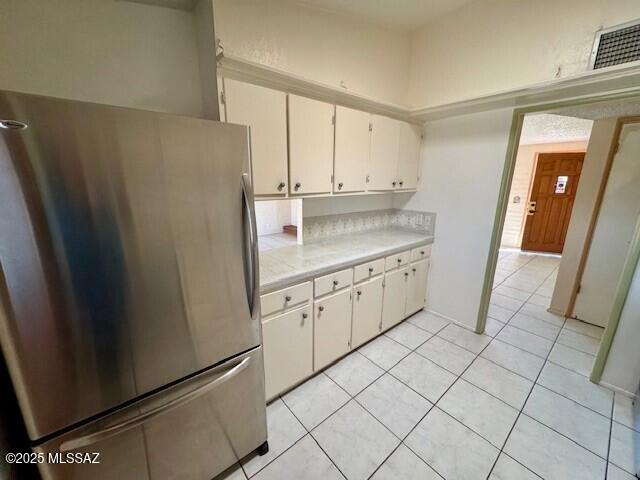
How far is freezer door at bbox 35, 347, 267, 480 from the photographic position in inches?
34.4

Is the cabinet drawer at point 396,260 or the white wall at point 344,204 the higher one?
the white wall at point 344,204

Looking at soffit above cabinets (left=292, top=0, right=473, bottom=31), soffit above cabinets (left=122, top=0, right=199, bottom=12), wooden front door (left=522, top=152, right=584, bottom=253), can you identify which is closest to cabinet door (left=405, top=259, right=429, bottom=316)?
soffit above cabinets (left=292, top=0, right=473, bottom=31)

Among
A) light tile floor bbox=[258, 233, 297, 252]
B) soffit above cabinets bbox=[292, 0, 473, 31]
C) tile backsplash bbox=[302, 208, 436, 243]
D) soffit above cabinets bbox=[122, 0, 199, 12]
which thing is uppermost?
soffit above cabinets bbox=[292, 0, 473, 31]

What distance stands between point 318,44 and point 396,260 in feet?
6.14

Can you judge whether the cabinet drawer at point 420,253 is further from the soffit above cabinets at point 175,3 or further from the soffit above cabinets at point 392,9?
the soffit above cabinets at point 175,3

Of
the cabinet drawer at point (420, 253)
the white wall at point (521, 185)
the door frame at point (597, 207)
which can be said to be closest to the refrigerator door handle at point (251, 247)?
the cabinet drawer at point (420, 253)

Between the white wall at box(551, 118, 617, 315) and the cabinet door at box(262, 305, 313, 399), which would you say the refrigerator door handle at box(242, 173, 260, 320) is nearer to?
the cabinet door at box(262, 305, 313, 399)

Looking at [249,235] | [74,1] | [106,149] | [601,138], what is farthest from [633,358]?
[74,1]

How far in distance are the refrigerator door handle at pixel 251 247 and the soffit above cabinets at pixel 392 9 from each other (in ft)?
5.20

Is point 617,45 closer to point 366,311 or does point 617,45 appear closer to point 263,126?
point 263,126

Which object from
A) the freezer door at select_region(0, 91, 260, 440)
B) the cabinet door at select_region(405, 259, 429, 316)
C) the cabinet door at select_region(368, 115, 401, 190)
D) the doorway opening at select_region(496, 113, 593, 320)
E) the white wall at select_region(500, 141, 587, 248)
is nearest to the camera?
the freezer door at select_region(0, 91, 260, 440)

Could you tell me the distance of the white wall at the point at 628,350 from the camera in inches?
68.1

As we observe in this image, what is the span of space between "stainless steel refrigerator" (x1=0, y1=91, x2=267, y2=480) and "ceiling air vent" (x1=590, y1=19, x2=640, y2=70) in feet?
7.50

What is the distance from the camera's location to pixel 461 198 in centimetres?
243
